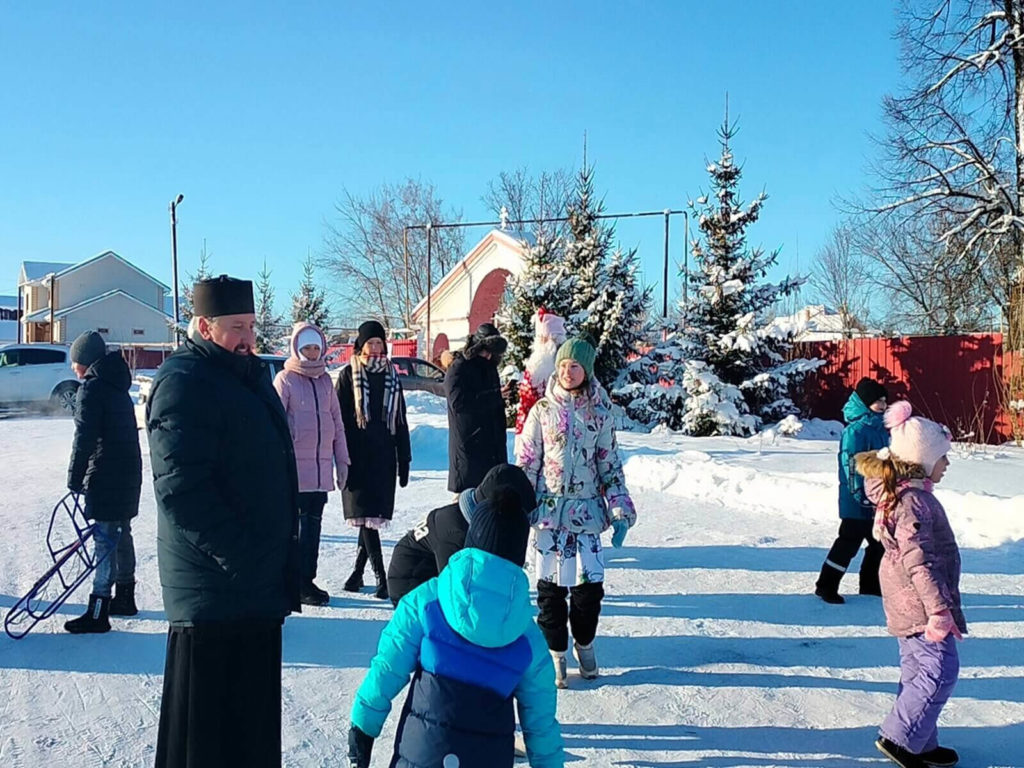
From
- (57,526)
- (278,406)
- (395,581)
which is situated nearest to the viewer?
(278,406)

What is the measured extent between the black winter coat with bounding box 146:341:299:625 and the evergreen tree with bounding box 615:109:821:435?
14.0 metres

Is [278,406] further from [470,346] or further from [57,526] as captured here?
[57,526]

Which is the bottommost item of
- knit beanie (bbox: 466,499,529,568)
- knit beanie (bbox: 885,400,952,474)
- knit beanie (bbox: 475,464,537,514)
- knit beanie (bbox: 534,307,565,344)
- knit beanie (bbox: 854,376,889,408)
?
knit beanie (bbox: 466,499,529,568)

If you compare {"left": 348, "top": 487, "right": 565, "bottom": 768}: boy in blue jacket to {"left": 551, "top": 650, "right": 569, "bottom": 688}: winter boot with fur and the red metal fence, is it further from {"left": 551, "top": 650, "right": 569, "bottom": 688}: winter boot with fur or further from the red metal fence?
the red metal fence

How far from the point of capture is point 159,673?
4.18 metres

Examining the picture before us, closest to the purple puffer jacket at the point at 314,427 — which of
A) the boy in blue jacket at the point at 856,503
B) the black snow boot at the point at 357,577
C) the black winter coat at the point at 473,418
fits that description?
the black snow boot at the point at 357,577

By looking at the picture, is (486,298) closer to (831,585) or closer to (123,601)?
(831,585)

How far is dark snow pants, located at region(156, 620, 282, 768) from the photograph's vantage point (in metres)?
2.54

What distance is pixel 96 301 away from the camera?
157ft

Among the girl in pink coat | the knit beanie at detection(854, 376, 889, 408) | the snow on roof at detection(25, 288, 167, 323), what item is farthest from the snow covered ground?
the snow on roof at detection(25, 288, 167, 323)

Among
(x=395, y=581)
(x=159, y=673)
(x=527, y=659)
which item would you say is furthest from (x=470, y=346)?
(x=527, y=659)

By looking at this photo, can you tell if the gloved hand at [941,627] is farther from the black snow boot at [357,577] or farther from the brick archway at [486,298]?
the brick archway at [486,298]

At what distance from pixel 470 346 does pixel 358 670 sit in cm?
232

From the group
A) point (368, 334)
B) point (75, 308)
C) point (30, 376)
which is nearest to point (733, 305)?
point (368, 334)
